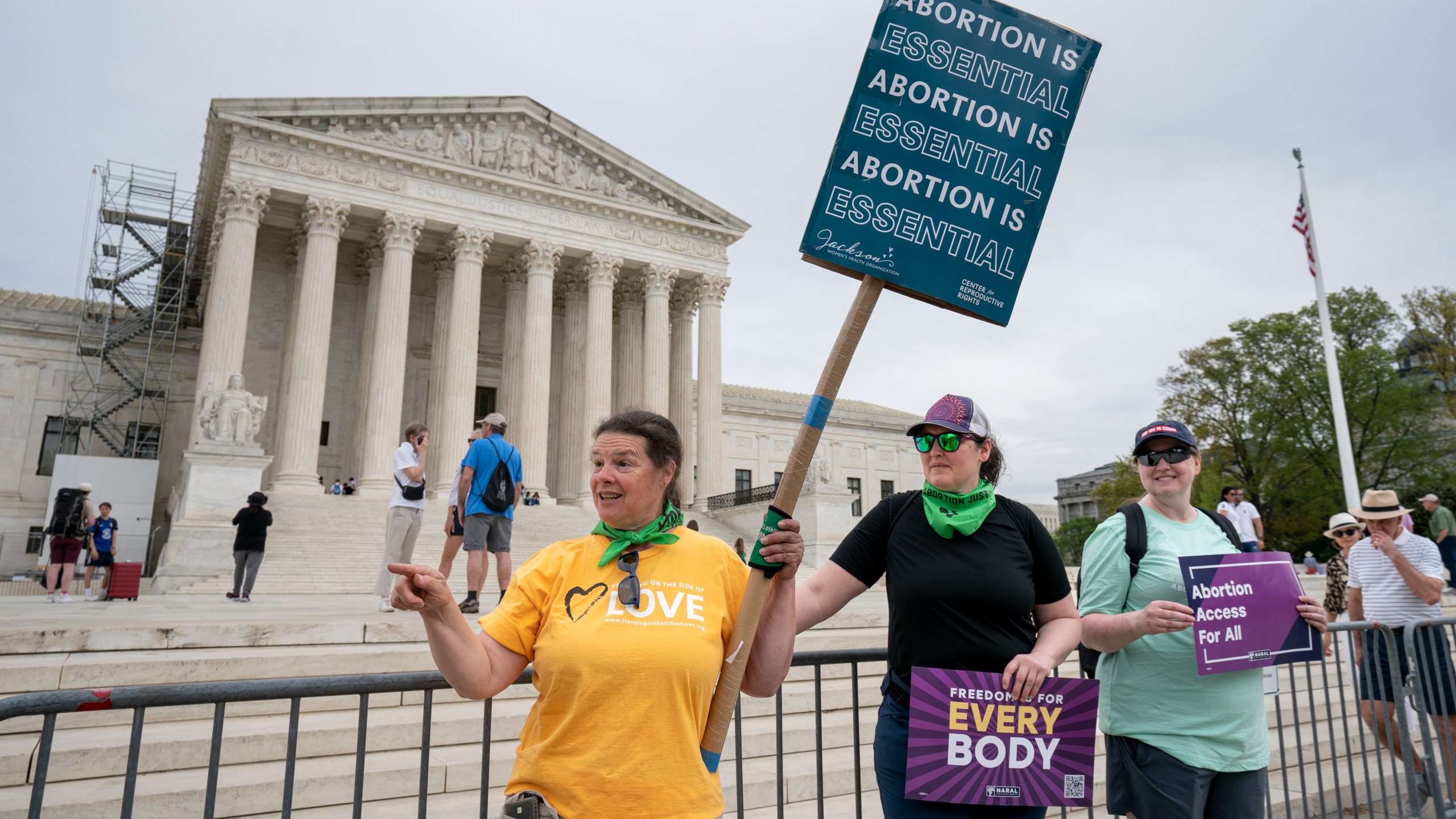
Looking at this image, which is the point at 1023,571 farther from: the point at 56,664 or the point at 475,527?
the point at 475,527

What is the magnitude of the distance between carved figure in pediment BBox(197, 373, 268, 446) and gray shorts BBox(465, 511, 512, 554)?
15.0 metres

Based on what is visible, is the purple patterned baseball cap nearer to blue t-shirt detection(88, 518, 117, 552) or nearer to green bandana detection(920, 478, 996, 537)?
green bandana detection(920, 478, 996, 537)

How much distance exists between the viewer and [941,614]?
287 cm

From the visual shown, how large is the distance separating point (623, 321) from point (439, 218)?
374 inches

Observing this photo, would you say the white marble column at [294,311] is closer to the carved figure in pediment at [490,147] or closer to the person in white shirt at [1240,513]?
the carved figure in pediment at [490,147]

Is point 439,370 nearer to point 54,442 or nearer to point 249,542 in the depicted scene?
point 54,442

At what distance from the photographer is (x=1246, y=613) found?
3.37 meters

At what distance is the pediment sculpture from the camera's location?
31.1 m

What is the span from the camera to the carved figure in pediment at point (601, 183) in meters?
34.8

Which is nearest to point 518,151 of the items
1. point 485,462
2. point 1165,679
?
point 485,462

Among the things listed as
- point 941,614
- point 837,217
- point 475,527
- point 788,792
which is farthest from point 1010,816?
point 475,527

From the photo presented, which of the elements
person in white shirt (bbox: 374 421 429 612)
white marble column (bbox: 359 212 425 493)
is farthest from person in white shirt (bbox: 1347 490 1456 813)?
white marble column (bbox: 359 212 425 493)

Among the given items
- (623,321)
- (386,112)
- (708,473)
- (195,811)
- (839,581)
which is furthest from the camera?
(623,321)

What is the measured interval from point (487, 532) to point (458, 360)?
22.2 metres
